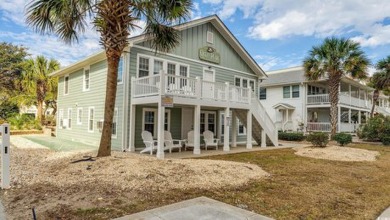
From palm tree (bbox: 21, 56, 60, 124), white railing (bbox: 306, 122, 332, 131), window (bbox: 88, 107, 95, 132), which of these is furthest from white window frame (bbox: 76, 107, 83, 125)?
white railing (bbox: 306, 122, 332, 131)

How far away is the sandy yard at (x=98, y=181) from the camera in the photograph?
5.23 metres

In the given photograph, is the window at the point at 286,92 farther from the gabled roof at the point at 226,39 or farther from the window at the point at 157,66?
the window at the point at 157,66

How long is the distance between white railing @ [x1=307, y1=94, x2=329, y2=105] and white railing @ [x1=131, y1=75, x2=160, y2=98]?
813 inches

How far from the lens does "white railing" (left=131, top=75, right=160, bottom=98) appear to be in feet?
39.7

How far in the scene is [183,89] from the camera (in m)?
12.4

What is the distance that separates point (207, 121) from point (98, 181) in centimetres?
1148

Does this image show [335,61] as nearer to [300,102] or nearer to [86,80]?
[300,102]

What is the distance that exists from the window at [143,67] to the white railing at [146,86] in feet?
2.85

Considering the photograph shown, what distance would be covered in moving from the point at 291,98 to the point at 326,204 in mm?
24871

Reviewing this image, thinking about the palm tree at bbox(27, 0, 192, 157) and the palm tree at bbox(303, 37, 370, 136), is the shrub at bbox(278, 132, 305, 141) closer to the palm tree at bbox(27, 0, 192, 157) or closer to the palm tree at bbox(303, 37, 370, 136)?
the palm tree at bbox(303, 37, 370, 136)

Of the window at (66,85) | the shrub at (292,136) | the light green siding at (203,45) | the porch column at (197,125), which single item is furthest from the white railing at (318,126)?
the window at (66,85)

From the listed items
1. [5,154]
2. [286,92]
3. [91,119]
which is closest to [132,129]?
[91,119]

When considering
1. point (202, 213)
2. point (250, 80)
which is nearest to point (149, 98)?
point (202, 213)

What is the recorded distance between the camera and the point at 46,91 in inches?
1150
